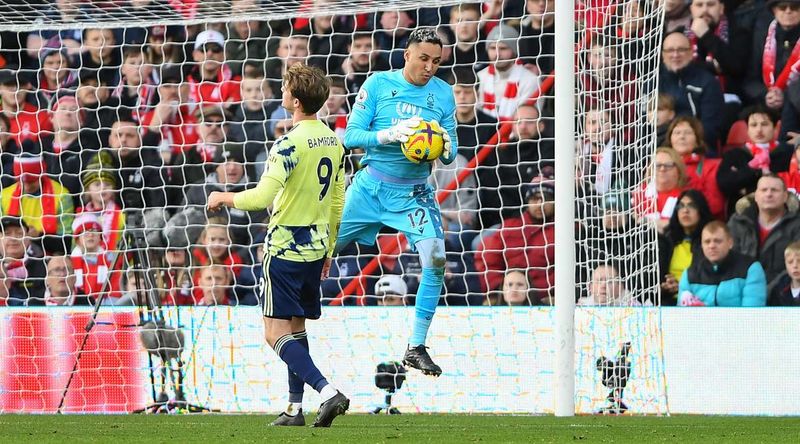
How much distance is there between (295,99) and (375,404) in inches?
147

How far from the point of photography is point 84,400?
991 cm

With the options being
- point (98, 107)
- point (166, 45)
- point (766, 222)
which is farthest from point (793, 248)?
point (98, 107)

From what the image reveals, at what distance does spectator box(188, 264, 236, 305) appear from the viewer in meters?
10.7

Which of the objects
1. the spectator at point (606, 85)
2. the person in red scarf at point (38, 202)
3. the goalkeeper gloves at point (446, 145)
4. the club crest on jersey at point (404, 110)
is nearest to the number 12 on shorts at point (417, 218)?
the goalkeeper gloves at point (446, 145)

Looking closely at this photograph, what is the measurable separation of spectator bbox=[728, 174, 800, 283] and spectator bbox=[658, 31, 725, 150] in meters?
0.71

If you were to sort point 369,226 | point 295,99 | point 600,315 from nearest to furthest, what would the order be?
point 295,99, point 369,226, point 600,315

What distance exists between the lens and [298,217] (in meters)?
6.40

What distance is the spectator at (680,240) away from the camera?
407 inches

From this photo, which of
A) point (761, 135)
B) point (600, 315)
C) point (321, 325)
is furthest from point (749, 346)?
point (321, 325)

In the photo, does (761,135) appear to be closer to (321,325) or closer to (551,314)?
(551,314)

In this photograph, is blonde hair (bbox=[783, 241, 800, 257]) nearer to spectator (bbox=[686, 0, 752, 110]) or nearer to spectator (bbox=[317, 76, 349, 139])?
spectator (bbox=[686, 0, 752, 110])

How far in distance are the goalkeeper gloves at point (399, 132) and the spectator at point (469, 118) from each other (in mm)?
3747

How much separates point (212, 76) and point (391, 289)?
281cm

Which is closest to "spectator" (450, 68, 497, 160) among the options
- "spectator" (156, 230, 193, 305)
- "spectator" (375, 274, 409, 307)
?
"spectator" (375, 274, 409, 307)
